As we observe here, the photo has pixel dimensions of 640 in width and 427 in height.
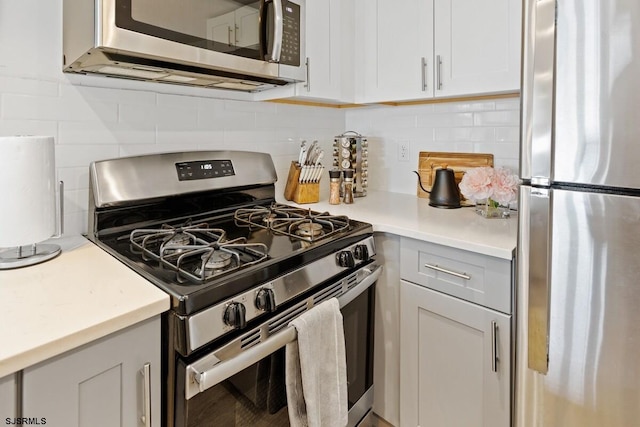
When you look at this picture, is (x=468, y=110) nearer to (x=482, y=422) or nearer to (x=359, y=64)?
(x=359, y=64)

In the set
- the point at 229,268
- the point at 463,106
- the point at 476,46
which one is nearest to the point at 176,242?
the point at 229,268

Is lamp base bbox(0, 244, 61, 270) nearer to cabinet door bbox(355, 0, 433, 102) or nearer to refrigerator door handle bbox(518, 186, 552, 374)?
refrigerator door handle bbox(518, 186, 552, 374)

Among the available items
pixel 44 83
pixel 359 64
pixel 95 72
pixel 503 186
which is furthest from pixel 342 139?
pixel 44 83

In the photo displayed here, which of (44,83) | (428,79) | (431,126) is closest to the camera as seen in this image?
(44,83)

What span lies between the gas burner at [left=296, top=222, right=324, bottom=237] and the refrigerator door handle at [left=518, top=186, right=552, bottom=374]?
0.64 metres

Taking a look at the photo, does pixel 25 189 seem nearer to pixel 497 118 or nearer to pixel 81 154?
pixel 81 154

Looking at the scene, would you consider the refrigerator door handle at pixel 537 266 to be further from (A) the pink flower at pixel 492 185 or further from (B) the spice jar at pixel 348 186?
(B) the spice jar at pixel 348 186

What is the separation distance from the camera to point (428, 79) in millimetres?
1716

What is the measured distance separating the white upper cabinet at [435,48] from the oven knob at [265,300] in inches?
48.5

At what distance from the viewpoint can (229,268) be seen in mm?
976

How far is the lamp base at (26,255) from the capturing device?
95 centimetres

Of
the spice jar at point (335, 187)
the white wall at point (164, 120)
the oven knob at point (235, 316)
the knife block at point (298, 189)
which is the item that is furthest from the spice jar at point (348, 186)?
the oven knob at point (235, 316)

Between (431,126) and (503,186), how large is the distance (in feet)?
2.00

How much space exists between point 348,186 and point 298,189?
0.84 feet
